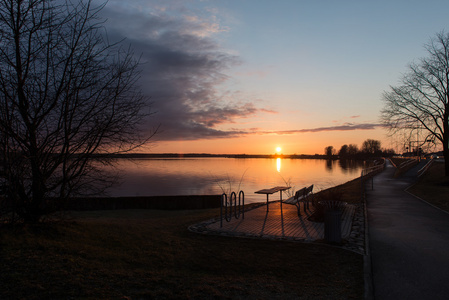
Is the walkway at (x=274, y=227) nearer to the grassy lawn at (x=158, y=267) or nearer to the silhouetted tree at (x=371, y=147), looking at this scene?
the grassy lawn at (x=158, y=267)

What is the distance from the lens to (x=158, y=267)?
5367 millimetres

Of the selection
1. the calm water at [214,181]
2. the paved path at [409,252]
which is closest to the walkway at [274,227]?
the paved path at [409,252]

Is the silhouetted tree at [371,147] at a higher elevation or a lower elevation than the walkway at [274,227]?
higher

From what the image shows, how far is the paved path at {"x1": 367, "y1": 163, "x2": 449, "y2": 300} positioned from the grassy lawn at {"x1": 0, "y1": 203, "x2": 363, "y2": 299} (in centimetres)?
46

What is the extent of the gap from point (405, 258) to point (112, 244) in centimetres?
602

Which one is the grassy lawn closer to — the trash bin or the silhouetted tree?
the trash bin

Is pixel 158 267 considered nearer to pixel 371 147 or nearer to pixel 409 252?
pixel 409 252

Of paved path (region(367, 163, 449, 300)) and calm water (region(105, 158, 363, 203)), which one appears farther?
calm water (region(105, 158, 363, 203))

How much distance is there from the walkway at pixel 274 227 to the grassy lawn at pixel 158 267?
90cm

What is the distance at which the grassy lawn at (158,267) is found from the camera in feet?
13.9

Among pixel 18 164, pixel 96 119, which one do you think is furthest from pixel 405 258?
pixel 18 164

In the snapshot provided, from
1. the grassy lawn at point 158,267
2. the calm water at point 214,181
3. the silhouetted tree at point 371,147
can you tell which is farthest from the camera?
the silhouetted tree at point 371,147

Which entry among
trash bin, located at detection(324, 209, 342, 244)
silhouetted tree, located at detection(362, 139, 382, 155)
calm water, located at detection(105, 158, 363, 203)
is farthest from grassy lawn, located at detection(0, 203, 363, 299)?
silhouetted tree, located at detection(362, 139, 382, 155)

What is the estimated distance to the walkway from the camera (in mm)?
8125
